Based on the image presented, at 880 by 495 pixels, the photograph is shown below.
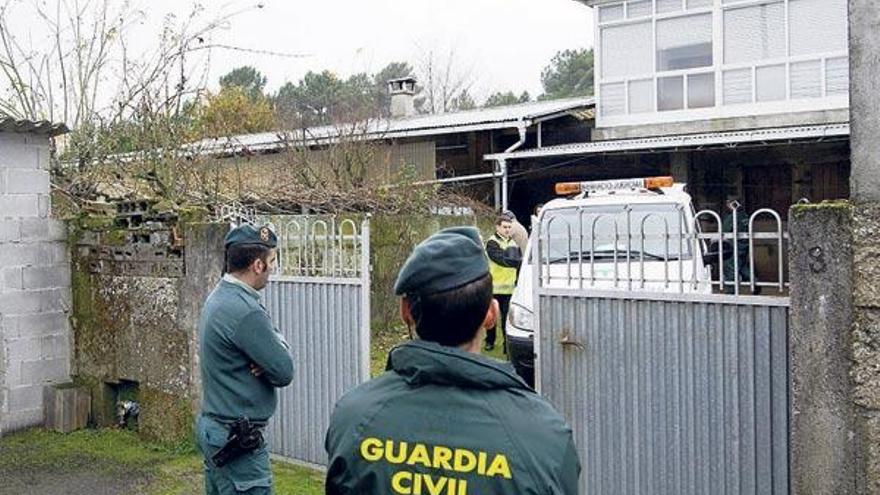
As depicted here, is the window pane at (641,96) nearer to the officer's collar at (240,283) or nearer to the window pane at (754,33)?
Answer: the window pane at (754,33)

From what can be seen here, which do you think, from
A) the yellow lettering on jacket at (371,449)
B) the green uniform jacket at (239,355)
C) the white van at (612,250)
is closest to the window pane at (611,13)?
the white van at (612,250)

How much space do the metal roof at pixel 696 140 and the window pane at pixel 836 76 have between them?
1123 millimetres

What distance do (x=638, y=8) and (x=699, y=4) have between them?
1386 mm

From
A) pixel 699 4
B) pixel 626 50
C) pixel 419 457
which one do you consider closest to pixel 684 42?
pixel 699 4

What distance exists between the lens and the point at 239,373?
178 inches

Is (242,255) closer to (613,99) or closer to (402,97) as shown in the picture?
(613,99)

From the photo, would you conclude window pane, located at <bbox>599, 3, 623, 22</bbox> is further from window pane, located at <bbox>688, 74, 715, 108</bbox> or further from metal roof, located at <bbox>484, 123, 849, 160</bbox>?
metal roof, located at <bbox>484, 123, 849, 160</bbox>

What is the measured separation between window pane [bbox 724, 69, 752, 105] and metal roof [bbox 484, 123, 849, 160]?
1.18 metres

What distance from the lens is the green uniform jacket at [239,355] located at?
443cm

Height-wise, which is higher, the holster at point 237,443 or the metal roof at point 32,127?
the metal roof at point 32,127

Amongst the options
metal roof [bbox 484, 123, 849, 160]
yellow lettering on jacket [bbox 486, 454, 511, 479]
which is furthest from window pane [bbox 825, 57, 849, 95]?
yellow lettering on jacket [bbox 486, 454, 511, 479]

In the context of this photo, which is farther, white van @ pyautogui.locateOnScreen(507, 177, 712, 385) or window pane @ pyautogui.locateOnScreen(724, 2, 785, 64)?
window pane @ pyautogui.locateOnScreen(724, 2, 785, 64)

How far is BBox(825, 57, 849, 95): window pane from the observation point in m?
16.5

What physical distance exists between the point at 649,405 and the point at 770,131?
11.9 m
